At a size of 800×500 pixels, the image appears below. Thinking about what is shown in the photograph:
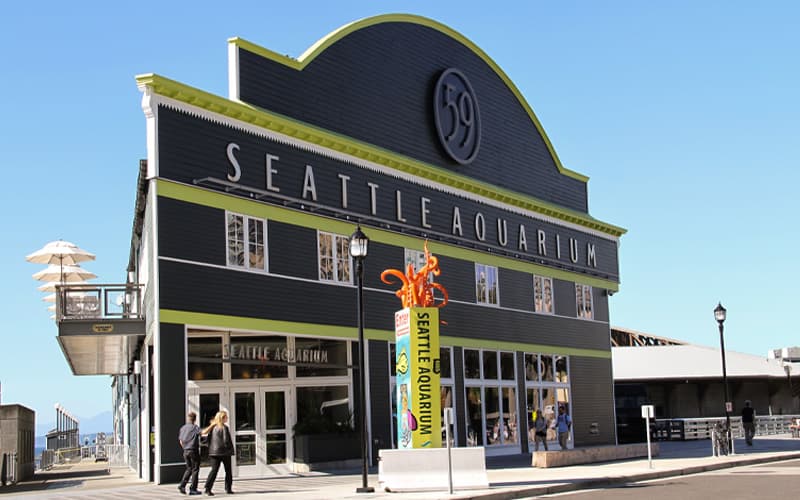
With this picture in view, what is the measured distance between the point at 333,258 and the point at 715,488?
1426cm

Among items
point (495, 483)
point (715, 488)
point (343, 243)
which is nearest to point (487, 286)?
point (343, 243)

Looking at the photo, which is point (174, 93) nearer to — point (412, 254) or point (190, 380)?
point (190, 380)

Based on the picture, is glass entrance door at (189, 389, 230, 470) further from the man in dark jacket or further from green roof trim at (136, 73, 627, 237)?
green roof trim at (136, 73, 627, 237)

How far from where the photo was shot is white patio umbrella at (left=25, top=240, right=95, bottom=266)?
113ft

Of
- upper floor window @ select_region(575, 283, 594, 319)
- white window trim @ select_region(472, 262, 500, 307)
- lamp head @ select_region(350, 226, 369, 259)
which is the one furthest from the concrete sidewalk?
upper floor window @ select_region(575, 283, 594, 319)

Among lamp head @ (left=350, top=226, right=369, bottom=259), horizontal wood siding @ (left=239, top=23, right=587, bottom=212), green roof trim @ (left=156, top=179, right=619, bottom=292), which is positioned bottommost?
lamp head @ (left=350, top=226, right=369, bottom=259)

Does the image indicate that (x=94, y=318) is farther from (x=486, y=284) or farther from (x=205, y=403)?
(x=486, y=284)

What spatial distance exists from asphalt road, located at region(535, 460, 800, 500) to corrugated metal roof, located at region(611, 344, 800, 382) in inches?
1414

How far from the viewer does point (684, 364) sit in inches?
2520

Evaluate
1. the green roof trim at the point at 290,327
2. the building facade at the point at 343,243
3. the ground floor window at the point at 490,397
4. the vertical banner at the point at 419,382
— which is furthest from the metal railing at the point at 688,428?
the vertical banner at the point at 419,382

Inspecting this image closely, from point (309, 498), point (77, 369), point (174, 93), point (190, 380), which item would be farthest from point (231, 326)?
point (77, 369)

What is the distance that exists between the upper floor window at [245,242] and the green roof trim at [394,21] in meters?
5.03

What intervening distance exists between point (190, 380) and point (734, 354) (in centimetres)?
4778

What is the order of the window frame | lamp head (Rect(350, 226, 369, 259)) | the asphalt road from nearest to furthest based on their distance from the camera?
1. the asphalt road
2. lamp head (Rect(350, 226, 369, 259))
3. the window frame
